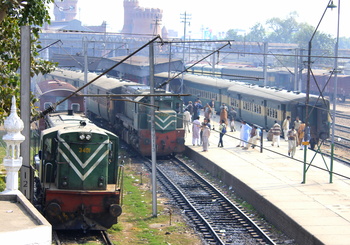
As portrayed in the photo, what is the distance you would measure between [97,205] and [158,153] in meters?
12.6

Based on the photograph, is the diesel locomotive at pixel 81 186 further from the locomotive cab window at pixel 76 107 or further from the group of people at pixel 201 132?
the locomotive cab window at pixel 76 107

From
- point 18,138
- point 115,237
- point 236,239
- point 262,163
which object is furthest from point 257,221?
point 18,138

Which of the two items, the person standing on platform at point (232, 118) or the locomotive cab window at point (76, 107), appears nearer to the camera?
the locomotive cab window at point (76, 107)

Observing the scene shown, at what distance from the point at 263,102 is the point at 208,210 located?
18.5m

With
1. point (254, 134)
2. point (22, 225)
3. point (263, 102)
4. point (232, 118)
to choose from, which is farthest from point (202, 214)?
point (263, 102)

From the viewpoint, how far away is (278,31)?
136875mm

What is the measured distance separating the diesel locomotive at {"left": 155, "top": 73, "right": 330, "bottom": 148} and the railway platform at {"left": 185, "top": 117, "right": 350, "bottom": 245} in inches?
114

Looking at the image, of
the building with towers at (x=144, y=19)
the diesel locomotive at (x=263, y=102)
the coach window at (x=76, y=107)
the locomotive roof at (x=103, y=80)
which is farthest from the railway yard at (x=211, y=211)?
the building with towers at (x=144, y=19)

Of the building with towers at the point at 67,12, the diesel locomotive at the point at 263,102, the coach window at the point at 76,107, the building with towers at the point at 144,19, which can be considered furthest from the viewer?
the building with towers at the point at 67,12

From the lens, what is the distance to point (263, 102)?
119 feet

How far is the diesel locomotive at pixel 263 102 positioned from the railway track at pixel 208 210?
5404 millimetres

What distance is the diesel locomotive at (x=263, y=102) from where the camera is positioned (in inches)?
1259

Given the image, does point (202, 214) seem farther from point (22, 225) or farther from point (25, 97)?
point (22, 225)

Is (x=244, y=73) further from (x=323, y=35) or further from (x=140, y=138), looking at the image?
(x=140, y=138)
